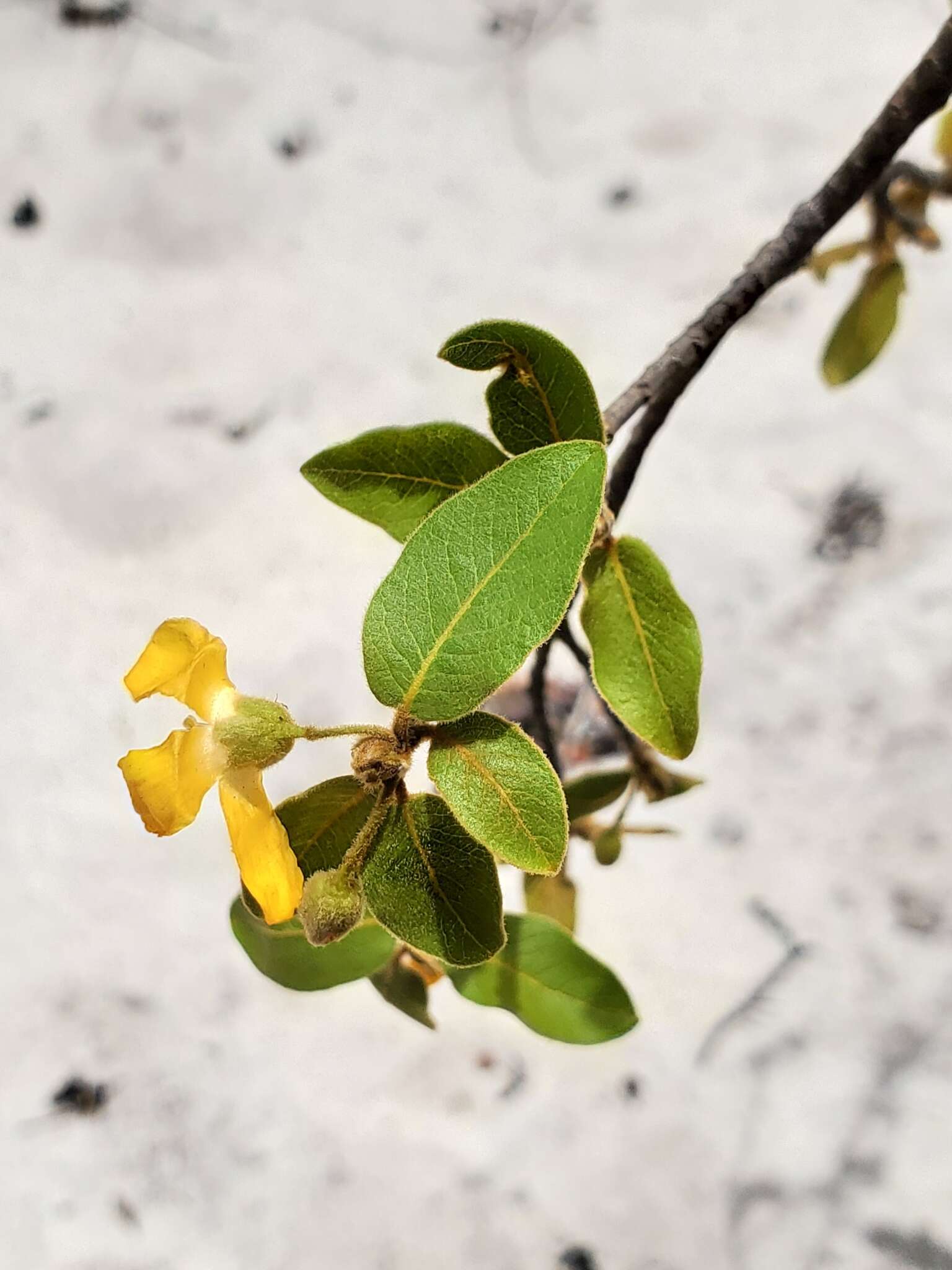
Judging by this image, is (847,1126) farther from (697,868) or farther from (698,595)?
(698,595)

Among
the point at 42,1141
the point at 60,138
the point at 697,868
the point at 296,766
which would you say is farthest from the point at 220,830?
the point at 60,138

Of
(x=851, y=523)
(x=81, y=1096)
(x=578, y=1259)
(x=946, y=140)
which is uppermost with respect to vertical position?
(x=946, y=140)

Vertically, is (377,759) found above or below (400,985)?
above

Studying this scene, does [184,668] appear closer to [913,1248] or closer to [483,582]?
[483,582]

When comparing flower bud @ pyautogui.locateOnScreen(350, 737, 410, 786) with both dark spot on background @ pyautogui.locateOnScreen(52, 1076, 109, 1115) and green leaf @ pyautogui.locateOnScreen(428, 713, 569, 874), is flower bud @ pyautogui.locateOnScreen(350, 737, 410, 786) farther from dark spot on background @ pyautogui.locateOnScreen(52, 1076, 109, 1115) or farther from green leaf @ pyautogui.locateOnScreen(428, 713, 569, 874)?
dark spot on background @ pyautogui.locateOnScreen(52, 1076, 109, 1115)

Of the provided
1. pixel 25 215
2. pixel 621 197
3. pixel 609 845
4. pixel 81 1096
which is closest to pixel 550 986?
pixel 609 845

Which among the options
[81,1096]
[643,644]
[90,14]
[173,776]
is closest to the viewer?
[173,776]

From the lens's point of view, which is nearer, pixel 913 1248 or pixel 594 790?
pixel 594 790

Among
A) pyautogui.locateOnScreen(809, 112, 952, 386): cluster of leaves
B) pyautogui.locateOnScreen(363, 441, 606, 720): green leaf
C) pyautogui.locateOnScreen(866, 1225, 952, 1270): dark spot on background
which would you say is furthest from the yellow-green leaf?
pyautogui.locateOnScreen(866, 1225, 952, 1270): dark spot on background
